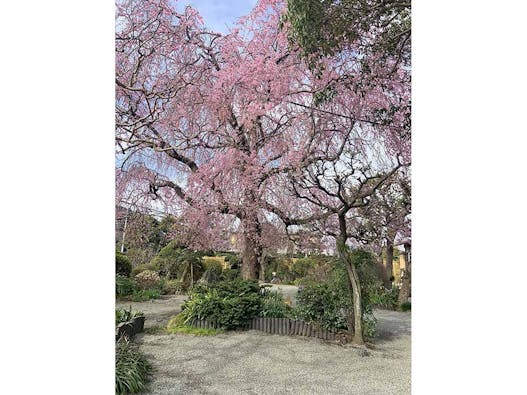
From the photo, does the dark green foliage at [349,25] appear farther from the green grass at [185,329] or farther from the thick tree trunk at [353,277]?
the green grass at [185,329]

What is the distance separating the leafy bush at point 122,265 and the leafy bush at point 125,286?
60mm

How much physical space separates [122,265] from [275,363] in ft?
5.02

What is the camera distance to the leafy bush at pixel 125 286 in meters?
3.68

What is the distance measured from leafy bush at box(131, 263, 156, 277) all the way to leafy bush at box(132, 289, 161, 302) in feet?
0.51

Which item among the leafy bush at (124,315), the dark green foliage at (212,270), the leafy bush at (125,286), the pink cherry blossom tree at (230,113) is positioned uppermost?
the pink cherry blossom tree at (230,113)

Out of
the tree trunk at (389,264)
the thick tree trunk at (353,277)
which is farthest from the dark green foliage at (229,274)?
the tree trunk at (389,264)

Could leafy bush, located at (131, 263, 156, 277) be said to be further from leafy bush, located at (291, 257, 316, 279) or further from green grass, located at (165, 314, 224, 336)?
leafy bush, located at (291, 257, 316, 279)

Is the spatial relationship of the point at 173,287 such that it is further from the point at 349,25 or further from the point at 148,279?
the point at 349,25

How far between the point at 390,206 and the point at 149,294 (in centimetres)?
217

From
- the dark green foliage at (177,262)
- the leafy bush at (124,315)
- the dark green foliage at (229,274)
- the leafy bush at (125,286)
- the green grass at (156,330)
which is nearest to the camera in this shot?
the leafy bush at (124,315)

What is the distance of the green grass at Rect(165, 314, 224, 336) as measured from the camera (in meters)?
3.62

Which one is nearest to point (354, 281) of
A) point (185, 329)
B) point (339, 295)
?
point (339, 295)

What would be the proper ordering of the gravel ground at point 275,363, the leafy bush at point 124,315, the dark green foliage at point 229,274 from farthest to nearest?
A: the dark green foliage at point 229,274 → the leafy bush at point 124,315 → the gravel ground at point 275,363
